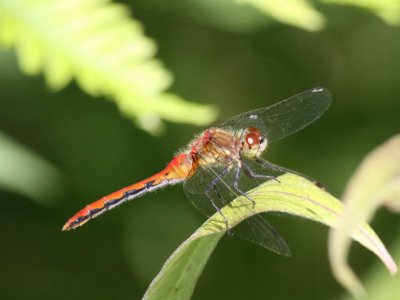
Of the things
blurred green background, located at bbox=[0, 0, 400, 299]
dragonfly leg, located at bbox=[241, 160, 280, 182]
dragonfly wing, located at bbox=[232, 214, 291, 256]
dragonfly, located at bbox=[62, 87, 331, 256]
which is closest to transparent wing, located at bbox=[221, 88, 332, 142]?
dragonfly, located at bbox=[62, 87, 331, 256]

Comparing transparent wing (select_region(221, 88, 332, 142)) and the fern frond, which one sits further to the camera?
transparent wing (select_region(221, 88, 332, 142))

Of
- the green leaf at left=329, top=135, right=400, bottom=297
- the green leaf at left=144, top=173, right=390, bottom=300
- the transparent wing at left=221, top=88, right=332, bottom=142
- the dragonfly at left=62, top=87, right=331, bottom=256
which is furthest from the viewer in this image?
the transparent wing at left=221, top=88, right=332, bottom=142

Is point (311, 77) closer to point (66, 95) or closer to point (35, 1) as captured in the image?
point (66, 95)

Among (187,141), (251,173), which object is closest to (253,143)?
Answer: (251,173)

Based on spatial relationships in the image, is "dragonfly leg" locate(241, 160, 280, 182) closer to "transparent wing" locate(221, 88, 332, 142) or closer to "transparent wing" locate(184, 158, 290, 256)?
"transparent wing" locate(184, 158, 290, 256)

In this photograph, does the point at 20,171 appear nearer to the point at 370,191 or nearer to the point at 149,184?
the point at 149,184

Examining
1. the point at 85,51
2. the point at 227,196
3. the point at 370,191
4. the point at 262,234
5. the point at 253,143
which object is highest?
the point at 85,51

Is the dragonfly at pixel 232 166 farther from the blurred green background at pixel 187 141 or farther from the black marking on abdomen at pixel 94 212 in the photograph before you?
the blurred green background at pixel 187 141
